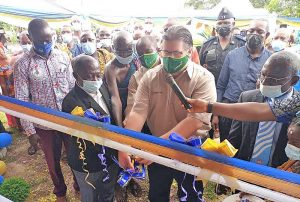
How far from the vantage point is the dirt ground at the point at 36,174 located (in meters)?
3.30

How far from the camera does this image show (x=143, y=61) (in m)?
2.89

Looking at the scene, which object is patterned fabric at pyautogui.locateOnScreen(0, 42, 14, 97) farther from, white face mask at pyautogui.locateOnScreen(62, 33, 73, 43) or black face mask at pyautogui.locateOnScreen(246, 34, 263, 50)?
black face mask at pyautogui.locateOnScreen(246, 34, 263, 50)

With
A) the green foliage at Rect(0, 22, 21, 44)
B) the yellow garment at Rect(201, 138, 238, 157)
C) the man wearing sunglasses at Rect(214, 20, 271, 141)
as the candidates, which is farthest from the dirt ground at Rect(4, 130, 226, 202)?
the green foliage at Rect(0, 22, 21, 44)

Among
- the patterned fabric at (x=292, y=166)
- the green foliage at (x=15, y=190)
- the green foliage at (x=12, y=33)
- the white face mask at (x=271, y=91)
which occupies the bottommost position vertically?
the green foliage at (x=12, y=33)

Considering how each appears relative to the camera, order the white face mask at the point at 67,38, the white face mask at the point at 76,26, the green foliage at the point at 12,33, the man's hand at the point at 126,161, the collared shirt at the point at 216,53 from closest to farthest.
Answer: the man's hand at the point at 126,161, the collared shirt at the point at 216,53, the white face mask at the point at 67,38, the white face mask at the point at 76,26, the green foliage at the point at 12,33

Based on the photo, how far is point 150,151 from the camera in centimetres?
133

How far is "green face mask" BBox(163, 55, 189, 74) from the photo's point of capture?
199 cm

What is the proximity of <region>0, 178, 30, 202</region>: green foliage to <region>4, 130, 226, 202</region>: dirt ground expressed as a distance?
11 centimetres

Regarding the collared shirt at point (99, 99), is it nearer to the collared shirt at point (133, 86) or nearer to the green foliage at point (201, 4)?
the collared shirt at point (133, 86)

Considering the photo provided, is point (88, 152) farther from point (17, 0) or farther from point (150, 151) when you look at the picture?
point (17, 0)

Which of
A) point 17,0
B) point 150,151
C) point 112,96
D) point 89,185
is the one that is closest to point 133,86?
point 112,96

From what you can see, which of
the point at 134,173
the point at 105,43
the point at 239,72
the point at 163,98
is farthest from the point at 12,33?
the point at 134,173

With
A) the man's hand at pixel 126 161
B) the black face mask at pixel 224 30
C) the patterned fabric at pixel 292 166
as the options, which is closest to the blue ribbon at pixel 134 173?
the man's hand at pixel 126 161

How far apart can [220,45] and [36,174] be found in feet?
10.3
